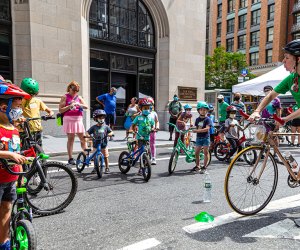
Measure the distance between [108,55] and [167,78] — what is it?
350 cm

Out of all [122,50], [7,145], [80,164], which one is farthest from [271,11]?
[7,145]

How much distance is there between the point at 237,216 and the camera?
144 inches

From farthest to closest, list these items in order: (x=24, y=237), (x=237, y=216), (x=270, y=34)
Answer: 1. (x=270, y=34)
2. (x=237, y=216)
3. (x=24, y=237)

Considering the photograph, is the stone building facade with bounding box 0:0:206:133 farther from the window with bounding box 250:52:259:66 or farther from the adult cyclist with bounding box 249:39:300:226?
the window with bounding box 250:52:259:66

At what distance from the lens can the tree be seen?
37.2m

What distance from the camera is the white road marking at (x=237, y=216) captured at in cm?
329

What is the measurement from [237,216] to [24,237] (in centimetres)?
261

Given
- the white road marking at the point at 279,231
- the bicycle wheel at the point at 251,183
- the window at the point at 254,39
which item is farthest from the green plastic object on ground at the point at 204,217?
the window at the point at 254,39

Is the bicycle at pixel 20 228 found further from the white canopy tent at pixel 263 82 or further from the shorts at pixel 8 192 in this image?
the white canopy tent at pixel 263 82

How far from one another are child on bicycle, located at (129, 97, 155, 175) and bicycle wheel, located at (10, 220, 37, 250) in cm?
372

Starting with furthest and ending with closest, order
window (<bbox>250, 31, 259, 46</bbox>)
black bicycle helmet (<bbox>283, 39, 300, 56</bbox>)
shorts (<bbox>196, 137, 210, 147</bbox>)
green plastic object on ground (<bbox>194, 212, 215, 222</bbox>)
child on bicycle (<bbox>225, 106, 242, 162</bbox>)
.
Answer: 1. window (<bbox>250, 31, 259, 46</bbox>)
2. child on bicycle (<bbox>225, 106, 242, 162</bbox>)
3. shorts (<bbox>196, 137, 210, 147</bbox>)
4. green plastic object on ground (<bbox>194, 212, 215, 222</bbox>)
5. black bicycle helmet (<bbox>283, 39, 300, 56</bbox>)

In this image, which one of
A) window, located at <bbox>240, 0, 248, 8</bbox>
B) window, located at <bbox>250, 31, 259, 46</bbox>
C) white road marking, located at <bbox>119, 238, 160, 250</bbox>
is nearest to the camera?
white road marking, located at <bbox>119, 238, 160, 250</bbox>

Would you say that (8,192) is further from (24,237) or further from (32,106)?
(32,106)

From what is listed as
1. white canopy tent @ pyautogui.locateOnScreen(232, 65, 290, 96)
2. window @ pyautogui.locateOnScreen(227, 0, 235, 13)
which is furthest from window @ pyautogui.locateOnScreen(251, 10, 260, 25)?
white canopy tent @ pyautogui.locateOnScreen(232, 65, 290, 96)
